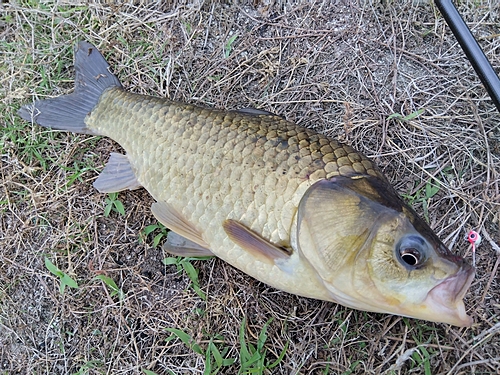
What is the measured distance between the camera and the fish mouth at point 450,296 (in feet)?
5.08

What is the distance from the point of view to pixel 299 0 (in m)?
2.70

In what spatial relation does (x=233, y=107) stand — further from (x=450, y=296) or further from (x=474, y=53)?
(x=450, y=296)

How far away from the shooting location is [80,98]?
2625 mm

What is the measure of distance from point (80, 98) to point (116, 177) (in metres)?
0.60

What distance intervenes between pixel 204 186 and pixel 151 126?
499 millimetres

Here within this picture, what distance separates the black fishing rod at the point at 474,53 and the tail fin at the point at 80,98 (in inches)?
76.1

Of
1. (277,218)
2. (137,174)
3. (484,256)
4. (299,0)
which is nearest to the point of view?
(277,218)

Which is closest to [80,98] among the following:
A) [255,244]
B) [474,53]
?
[255,244]

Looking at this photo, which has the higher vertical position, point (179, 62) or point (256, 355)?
point (179, 62)

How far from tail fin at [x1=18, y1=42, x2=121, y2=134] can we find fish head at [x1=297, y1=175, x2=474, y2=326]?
1.56 meters

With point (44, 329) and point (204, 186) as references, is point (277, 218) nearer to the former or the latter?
point (204, 186)

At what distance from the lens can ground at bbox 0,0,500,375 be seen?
7.22 ft

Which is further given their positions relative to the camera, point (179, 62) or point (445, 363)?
point (179, 62)

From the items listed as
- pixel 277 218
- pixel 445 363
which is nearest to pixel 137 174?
pixel 277 218
